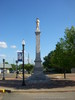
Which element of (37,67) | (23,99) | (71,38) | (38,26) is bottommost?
(23,99)

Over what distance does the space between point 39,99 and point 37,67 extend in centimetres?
1905

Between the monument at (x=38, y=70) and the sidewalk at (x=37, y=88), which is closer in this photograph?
the sidewalk at (x=37, y=88)

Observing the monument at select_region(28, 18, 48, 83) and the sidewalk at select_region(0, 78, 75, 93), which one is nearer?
the sidewalk at select_region(0, 78, 75, 93)

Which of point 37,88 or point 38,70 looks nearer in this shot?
point 37,88

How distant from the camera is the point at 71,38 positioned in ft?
106

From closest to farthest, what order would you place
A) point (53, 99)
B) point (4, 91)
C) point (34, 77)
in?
1. point (53, 99)
2. point (4, 91)
3. point (34, 77)

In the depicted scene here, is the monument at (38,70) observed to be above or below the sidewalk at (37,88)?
above

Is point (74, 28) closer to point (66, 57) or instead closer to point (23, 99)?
point (66, 57)

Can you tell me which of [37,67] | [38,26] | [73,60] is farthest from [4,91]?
[38,26]

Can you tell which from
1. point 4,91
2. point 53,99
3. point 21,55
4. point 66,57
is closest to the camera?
point 53,99

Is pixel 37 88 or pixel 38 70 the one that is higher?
pixel 38 70

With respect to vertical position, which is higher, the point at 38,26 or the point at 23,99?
the point at 38,26

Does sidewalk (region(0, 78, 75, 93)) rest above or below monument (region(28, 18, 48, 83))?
below

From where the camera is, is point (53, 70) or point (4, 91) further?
point (53, 70)
